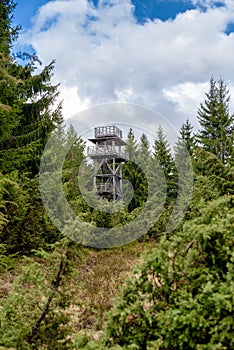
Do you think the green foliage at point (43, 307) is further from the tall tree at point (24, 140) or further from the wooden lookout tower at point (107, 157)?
the wooden lookout tower at point (107, 157)

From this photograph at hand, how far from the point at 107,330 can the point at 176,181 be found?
21.3 meters

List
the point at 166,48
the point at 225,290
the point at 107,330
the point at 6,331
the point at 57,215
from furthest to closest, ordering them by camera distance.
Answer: the point at 166,48
the point at 57,215
the point at 6,331
the point at 107,330
the point at 225,290

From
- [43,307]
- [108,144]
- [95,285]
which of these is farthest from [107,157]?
[43,307]

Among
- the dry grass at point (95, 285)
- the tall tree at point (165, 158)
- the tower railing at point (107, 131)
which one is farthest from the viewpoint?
the tall tree at point (165, 158)

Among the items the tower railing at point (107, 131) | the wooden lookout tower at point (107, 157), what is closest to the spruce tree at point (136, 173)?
the wooden lookout tower at point (107, 157)

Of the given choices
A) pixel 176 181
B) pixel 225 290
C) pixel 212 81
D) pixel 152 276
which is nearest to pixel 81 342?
pixel 152 276

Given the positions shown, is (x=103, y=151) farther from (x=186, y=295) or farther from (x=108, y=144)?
(x=186, y=295)

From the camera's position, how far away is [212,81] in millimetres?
24297

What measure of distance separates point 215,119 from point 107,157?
9.48m

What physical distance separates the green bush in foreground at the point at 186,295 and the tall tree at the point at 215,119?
19.4 meters

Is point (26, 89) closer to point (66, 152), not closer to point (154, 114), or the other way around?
point (66, 152)

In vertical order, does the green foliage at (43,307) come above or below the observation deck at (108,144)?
below

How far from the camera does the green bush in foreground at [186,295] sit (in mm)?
2039

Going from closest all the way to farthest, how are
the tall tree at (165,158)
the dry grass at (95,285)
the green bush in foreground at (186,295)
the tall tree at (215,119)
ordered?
the green bush in foreground at (186,295) → the dry grass at (95,285) → the tall tree at (215,119) → the tall tree at (165,158)
